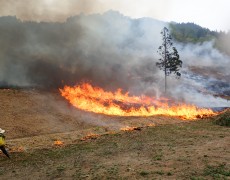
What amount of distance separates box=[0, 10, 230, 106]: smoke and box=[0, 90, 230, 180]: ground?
8.98m

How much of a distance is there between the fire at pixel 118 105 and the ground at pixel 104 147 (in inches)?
79.4

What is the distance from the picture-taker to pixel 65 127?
23.6 meters

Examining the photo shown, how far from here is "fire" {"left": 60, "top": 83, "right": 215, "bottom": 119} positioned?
28.8 meters

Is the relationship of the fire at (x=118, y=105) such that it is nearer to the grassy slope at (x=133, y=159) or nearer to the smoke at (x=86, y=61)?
the smoke at (x=86, y=61)

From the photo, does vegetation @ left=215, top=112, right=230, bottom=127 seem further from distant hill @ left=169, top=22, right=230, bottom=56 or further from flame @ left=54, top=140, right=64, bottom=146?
distant hill @ left=169, top=22, right=230, bottom=56

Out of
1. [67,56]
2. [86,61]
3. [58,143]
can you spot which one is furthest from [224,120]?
[67,56]

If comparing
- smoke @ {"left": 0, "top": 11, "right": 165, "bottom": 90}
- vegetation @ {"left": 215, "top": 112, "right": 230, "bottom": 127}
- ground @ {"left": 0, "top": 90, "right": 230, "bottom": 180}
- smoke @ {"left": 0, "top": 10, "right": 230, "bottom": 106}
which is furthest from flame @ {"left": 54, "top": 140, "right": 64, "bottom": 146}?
smoke @ {"left": 0, "top": 11, "right": 165, "bottom": 90}

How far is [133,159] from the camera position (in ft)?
44.2

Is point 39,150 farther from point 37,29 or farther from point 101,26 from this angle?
point 101,26

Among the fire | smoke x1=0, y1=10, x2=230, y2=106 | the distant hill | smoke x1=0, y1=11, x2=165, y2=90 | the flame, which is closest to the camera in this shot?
the flame

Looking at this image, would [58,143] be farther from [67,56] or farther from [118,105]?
[67,56]

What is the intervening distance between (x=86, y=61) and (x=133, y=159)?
3072cm

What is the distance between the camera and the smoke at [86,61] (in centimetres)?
3650

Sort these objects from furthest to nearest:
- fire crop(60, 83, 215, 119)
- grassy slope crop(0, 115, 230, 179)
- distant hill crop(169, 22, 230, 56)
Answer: distant hill crop(169, 22, 230, 56) < fire crop(60, 83, 215, 119) < grassy slope crop(0, 115, 230, 179)
